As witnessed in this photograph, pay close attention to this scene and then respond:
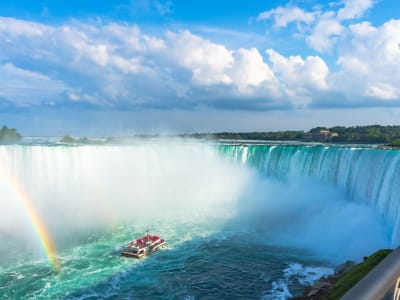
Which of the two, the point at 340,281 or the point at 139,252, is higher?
the point at 340,281

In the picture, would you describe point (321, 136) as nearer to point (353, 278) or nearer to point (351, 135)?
point (351, 135)

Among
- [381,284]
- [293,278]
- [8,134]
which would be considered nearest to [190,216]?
[293,278]

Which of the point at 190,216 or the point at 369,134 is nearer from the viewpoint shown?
the point at 190,216

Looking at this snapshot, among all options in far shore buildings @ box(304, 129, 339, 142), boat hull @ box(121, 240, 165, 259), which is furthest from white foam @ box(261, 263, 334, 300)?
far shore buildings @ box(304, 129, 339, 142)

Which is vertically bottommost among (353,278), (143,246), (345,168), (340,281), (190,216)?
(190,216)

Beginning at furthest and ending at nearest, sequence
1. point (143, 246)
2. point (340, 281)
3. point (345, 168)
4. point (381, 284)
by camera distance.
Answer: point (345, 168)
point (143, 246)
point (340, 281)
point (381, 284)

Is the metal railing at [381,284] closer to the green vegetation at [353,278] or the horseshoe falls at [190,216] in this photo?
the green vegetation at [353,278]

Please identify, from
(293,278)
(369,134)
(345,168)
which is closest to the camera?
(293,278)
